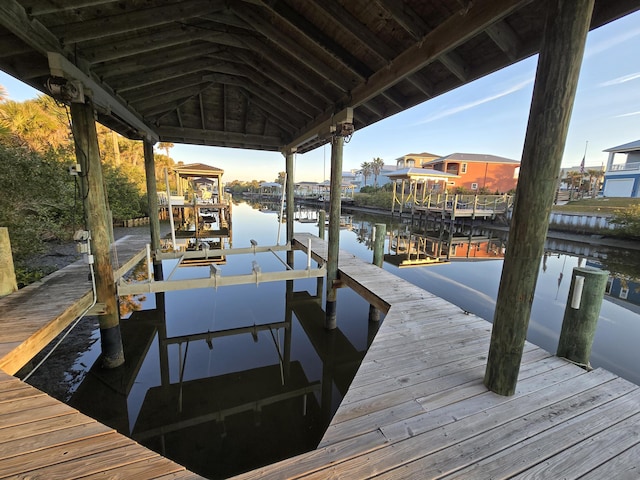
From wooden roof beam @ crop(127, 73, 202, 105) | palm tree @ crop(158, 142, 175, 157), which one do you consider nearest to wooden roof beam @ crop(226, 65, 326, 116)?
wooden roof beam @ crop(127, 73, 202, 105)

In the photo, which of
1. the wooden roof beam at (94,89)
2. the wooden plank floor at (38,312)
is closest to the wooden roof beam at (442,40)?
the wooden roof beam at (94,89)

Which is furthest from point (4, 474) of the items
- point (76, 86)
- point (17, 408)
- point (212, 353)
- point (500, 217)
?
point (500, 217)

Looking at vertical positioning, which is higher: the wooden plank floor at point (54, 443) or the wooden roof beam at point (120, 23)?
the wooden roof beam at point (120, 23)

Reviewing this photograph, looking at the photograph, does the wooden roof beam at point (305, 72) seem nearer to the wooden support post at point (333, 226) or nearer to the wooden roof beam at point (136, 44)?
the wooden support post at point (333, 226)

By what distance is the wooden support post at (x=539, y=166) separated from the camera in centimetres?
176

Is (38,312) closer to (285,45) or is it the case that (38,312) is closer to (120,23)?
(120,23)

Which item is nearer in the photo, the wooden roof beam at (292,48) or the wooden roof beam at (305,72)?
the wooden roof beam at (292,48)

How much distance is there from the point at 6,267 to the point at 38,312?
1089 millimetres

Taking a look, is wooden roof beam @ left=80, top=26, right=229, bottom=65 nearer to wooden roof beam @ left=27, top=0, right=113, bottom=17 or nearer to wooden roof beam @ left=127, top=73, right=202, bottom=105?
wooden roof beam @ left=27, top=0, right=113, bottom=17

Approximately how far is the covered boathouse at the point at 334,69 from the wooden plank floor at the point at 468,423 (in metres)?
0.02

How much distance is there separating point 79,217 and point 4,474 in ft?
34.5

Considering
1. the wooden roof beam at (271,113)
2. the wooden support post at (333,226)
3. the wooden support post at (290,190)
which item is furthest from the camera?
the wooden support post at (290,190)

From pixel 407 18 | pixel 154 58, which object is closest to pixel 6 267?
pixel 154 58

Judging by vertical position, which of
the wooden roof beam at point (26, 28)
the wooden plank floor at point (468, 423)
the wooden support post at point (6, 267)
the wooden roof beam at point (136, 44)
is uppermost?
the wooden roof beam at point (136, 44)
